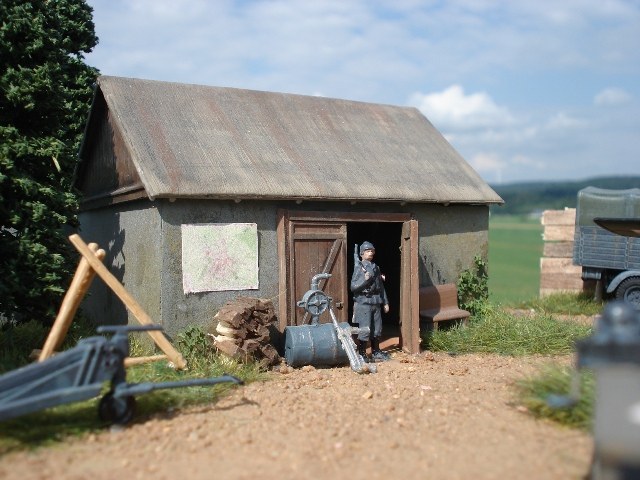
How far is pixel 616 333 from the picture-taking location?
16.9 ft

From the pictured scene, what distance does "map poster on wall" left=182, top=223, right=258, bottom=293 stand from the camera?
948cm

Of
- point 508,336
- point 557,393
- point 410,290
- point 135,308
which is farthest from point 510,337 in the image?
point 135,308

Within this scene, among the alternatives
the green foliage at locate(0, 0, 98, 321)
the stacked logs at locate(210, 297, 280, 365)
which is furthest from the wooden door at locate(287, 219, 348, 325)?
the green foliage at locate(0, 0, 98, 321)

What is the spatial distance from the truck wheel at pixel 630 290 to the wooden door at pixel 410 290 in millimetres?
6296

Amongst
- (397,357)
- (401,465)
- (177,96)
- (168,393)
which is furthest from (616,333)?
(177,96)

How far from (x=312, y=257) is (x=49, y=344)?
4289mm

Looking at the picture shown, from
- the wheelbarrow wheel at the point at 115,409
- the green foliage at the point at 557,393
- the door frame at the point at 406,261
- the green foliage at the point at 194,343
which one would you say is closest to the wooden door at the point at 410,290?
the door frame at the point at 406,261

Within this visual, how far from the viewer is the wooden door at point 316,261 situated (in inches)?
405

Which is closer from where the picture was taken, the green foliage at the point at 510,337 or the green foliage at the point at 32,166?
the green foliage at the point at 32,166

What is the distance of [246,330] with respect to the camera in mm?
9164

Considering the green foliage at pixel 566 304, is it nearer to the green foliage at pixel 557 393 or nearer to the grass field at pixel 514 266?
the grass field at pixel 514 266

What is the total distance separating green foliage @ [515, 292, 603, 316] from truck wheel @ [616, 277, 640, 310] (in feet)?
2.27

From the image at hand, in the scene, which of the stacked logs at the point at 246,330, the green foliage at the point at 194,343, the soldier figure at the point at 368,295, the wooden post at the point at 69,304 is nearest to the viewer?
the wooden post at the point at 69,304

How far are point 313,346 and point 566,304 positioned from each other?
8.74 m
